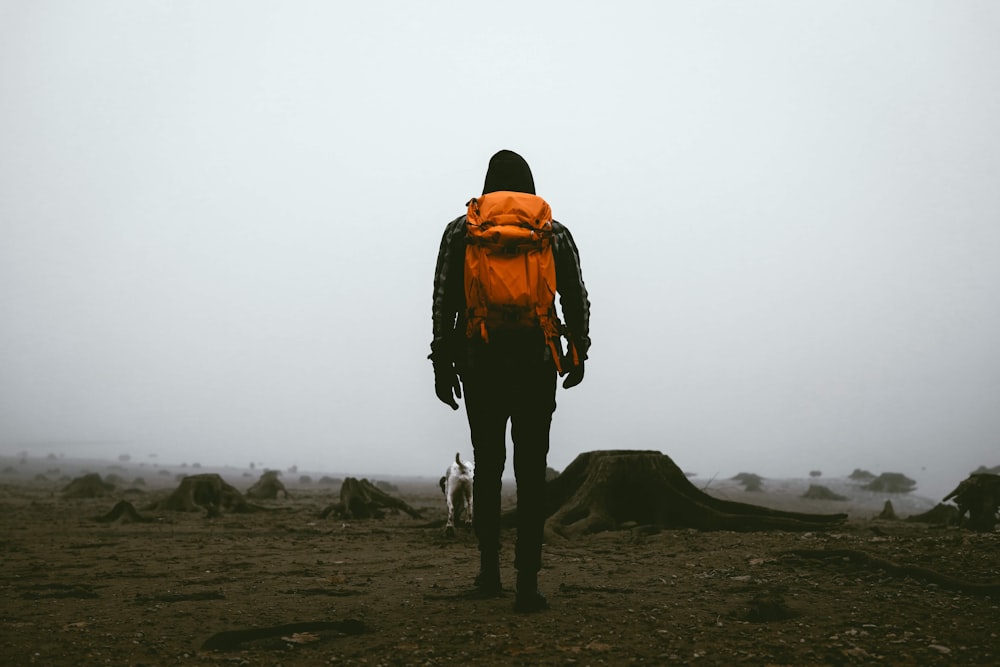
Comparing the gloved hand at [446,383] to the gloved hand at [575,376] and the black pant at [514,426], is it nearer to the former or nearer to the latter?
the black pant at [514,426]

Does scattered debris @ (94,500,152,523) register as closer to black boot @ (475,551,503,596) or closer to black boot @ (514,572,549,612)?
black boot @ (475,551,503,596)

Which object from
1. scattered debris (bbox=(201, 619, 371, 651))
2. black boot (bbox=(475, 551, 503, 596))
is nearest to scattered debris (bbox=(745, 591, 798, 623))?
black boot (bbox=(475, 551, 503, 596))

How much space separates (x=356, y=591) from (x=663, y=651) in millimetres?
2756

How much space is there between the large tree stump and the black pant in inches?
189

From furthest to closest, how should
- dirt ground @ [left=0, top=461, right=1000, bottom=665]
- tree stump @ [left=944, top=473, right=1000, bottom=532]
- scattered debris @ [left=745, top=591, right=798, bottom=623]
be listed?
1. tree stump @ [left=944, top=473, right=1000, bottom=532]
2. scattered debris @ [left=745, top=591, right=798, bottom=623]
3. dirt ground @ [left=0, top=461, right=1000, bottom=665]

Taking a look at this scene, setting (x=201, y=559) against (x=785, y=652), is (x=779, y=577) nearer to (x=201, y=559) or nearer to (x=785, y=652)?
(x=785, y=652)

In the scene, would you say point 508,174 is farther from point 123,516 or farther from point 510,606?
point 123,516

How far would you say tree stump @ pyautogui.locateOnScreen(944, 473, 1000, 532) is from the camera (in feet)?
31.3

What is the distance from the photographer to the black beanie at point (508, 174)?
5.02 meters

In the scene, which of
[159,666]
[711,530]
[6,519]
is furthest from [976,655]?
[6,519]

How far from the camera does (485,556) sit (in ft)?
16.4

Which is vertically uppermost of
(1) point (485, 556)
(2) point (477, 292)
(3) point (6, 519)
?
(2) point (477, 292)

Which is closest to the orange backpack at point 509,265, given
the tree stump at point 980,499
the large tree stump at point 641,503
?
the large tree stump at point 641,503

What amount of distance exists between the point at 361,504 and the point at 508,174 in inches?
457
